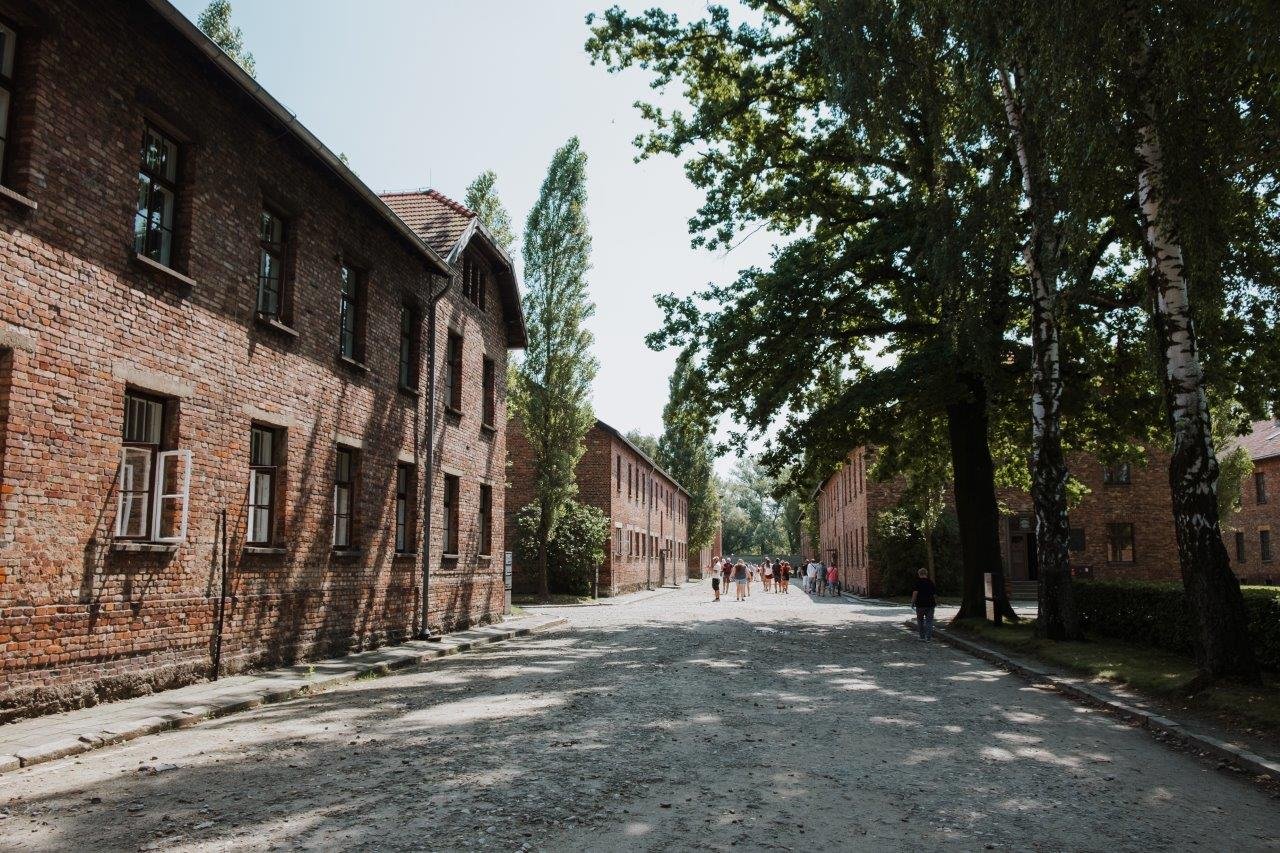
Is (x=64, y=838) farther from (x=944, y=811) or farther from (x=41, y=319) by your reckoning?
(x=41, y=319)

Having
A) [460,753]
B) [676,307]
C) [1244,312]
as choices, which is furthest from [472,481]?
[1244,312]

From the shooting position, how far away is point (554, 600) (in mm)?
34812

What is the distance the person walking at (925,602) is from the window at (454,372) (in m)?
10.5

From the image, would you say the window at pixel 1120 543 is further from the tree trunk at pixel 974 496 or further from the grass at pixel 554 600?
the tree trunk at pixel 974 496

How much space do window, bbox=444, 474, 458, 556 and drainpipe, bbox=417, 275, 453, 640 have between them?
1.33m

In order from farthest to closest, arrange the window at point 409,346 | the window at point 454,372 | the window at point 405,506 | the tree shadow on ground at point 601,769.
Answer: the window at point 454,372
the window at point 409,346
the window at point 405,506
the tree shadow on ground at point 601,769

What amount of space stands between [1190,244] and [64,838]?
10.6 meters

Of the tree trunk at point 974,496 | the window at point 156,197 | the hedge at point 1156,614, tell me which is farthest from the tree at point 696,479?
the window at point 156,197

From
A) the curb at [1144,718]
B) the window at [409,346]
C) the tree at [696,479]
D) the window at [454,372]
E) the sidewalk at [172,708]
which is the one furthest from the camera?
the tree at [696,479]

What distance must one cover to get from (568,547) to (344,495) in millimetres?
21256

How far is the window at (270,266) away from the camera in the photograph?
1338 cm

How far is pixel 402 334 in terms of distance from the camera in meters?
18.4

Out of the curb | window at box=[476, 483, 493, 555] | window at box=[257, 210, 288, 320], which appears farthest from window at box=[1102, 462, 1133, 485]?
window at box=[257, 210, 288, 320]

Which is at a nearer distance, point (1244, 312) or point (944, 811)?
point (944, 811)
